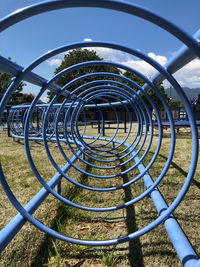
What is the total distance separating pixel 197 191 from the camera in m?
2.27

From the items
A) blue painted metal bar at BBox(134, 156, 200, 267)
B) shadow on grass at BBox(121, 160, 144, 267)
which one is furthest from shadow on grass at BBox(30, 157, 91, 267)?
blue painted metal bar at BBox(134, 156, 200, 267)

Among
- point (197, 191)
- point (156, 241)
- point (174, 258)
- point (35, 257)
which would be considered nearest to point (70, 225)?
point (35, 257)

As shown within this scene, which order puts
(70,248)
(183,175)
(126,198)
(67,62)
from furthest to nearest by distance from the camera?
(67,62) → (183,175) → (126,198) → (70,248)

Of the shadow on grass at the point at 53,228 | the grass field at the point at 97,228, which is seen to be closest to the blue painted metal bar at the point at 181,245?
the grass field at the point at 97,228

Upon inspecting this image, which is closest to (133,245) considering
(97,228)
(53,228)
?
(97,228)

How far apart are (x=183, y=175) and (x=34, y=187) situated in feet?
6.73

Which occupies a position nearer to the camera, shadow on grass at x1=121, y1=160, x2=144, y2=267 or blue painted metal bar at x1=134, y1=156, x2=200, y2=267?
blue painted metal bar at x1=134, y1=156, x2=200, y2=267

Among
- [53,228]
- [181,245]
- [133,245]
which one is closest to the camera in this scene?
[181,245]

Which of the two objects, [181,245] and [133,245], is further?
[133,245]

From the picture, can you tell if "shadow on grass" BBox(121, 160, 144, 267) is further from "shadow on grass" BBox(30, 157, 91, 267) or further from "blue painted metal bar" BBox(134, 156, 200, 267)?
"shadow on grass" BBox(30, 157, 91, 267)

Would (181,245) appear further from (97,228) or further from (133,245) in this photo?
(97,228)

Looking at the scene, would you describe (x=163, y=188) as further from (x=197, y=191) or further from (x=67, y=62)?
(x=67, y=62)

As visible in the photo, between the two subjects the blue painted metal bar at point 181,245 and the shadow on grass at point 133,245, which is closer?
the blue painted metal bar at point 181,245

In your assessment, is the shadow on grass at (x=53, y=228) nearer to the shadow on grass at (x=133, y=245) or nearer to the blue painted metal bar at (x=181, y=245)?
the shadow on grass at (x=133, y=245)
